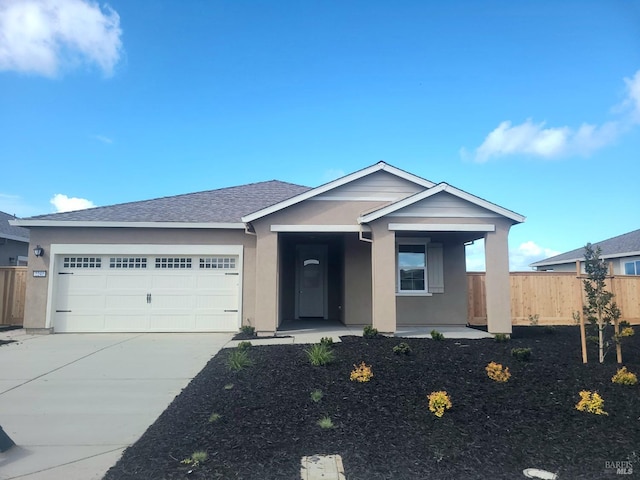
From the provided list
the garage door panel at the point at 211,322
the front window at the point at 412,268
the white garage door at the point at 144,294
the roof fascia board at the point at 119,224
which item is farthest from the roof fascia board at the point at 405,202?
the garage door panel at the point at 211,322

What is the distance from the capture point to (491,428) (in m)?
4.45

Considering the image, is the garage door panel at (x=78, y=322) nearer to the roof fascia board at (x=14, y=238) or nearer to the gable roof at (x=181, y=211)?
the gable roof at (x=181, y=211)

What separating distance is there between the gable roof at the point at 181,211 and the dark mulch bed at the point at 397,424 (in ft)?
19.6

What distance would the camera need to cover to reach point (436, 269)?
489 inches

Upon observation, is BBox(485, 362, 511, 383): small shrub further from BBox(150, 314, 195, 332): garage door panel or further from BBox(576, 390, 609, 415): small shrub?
BBox(150, 314, 195, 332): garage door panel

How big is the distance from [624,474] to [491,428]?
3.89 ft

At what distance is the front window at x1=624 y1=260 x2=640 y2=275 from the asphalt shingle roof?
16.7 m

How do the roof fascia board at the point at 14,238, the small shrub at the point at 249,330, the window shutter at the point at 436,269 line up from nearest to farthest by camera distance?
the small shrub at the point at 249,330 → the window shutter at the point at 436,269 → the roof fascia board at the point at 14,238

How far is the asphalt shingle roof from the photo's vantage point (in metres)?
12.0

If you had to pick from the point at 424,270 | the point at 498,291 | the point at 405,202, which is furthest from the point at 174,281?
the point at 498,291

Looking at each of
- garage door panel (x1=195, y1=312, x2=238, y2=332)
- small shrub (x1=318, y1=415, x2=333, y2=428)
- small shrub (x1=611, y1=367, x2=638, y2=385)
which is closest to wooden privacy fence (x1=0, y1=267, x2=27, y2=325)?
garage door panel (x1=195, y1=312, x2=238, y2=332)

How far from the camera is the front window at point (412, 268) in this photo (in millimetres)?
12336

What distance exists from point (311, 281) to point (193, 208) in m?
4.60

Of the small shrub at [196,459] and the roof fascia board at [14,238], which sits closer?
the small shrub at [196,459]
